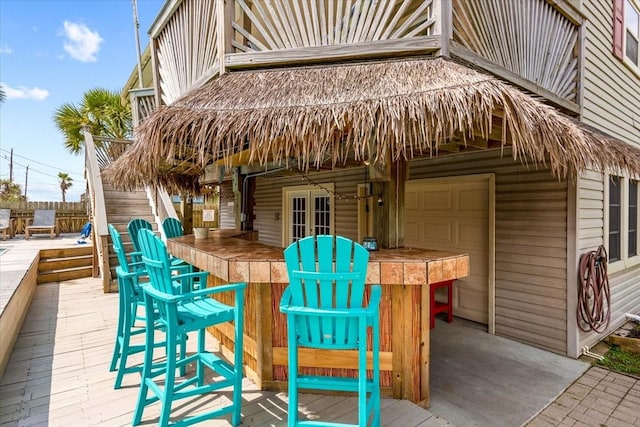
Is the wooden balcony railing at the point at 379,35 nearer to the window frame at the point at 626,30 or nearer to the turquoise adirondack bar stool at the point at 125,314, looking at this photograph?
the window frame at the point at 626,30

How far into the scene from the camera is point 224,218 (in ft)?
35.2

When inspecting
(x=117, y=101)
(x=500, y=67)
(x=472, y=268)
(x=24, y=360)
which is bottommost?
(x=24, y=360)

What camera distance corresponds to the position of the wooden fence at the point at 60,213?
41.7ft

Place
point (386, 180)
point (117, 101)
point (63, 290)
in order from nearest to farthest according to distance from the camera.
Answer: point (386, 180) < point (63, 290) < point (117, 101)

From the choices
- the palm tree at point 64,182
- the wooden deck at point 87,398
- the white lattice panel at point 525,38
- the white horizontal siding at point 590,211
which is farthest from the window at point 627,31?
the palm tree at point 64,182

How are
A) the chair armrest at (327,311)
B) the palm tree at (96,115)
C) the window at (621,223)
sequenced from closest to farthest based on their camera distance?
1. the chair armrest at (327,311)
2. the window at (621,223)
3. the palm tree at (96,115)

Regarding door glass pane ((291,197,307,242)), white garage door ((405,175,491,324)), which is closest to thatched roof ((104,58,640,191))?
white garage door ((405,175,491,324))

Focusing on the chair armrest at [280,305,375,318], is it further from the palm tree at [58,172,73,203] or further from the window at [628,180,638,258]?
the palm tree at [58,172,73,203]

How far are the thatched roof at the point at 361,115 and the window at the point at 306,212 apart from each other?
146 inches

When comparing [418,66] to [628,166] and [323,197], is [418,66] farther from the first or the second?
[323,197]

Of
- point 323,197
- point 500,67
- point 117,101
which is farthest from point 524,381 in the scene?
point 117,101

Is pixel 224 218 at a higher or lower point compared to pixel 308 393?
higher

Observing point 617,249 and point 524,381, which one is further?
point 617,249

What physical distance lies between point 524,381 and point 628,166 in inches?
97.7
